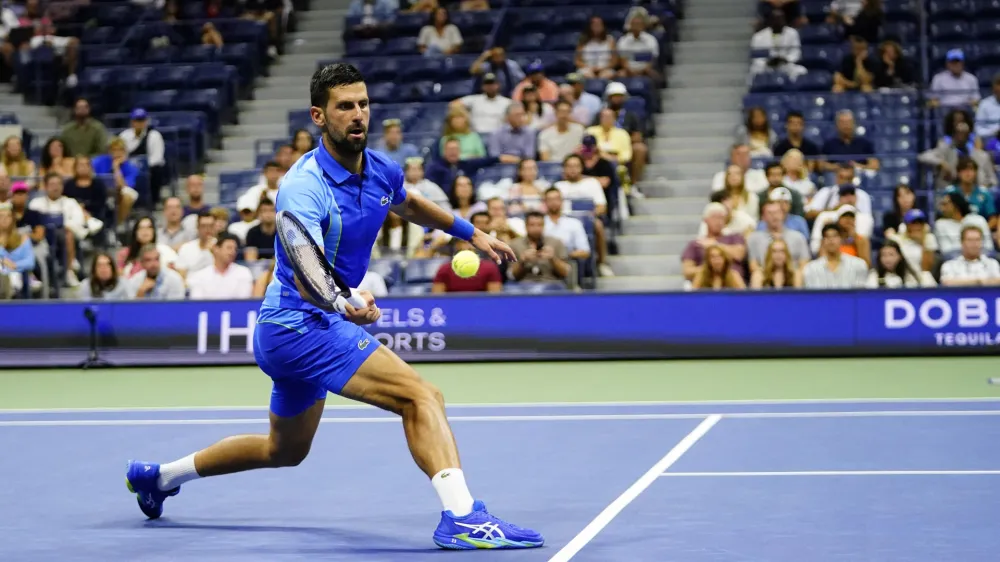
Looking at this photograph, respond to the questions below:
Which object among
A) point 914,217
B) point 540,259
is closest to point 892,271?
point 914,217

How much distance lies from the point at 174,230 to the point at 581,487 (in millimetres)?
9479

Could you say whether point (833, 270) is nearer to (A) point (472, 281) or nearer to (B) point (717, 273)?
(B) point (717, 273)

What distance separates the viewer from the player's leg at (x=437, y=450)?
5.39m

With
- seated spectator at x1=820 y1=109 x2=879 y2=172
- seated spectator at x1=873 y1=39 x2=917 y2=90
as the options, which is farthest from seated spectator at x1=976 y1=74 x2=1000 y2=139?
seated spectator at x1=820 y1=109 x2=879 y2=172

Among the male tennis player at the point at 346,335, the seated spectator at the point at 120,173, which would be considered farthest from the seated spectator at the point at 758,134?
the male tennis player at the point at 346,335

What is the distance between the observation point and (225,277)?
46.6 ft

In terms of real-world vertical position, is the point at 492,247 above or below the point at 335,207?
below

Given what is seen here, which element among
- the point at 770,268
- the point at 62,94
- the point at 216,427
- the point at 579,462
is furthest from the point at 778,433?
the point at 62,94

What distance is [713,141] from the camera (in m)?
17.6

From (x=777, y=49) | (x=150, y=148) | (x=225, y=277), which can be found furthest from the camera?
(x=777, y=49)

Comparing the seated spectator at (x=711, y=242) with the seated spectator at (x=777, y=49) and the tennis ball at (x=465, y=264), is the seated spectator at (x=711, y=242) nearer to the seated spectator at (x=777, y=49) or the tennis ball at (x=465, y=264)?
the seated spectator at (x=777, y=49)

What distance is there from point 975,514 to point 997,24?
1269cm

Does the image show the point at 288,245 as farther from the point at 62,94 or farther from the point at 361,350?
the point at 62,94

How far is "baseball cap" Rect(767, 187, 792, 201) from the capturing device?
46.9 ft
